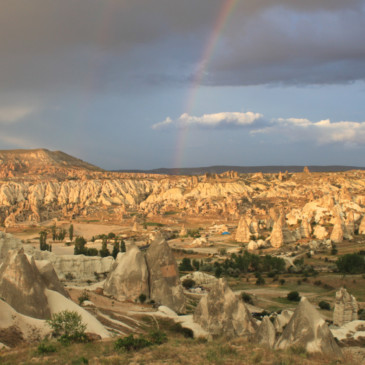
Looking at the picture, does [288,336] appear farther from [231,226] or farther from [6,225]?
[6,225]

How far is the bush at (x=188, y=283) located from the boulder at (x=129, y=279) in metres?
11.5

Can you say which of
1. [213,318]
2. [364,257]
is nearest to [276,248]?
[364,257]

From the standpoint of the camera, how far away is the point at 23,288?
64.3 feet

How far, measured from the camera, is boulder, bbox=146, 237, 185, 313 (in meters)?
28.2

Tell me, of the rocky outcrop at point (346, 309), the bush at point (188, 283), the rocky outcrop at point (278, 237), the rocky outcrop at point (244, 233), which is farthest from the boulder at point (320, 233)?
the rocky outcrop at point (346, 309)

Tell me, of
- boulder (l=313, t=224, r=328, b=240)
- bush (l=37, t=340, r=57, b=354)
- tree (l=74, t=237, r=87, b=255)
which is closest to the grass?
bush (l=37, t=340, r=57, b=354)

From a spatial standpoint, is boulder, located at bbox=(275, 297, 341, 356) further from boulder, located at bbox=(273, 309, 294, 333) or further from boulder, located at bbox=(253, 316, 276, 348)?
boulder, located at bbox=(273, 309, 294, 333)

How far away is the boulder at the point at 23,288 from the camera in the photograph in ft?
62.8

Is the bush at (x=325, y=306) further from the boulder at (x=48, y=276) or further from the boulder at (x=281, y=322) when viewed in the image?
the boulder at (x=48, y=276)

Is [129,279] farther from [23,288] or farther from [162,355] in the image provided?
[162,355]

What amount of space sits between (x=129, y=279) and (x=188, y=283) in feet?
40.4

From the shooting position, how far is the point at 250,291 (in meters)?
40.0

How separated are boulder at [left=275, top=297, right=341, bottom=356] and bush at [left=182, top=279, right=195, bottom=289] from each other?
22215 millimetres

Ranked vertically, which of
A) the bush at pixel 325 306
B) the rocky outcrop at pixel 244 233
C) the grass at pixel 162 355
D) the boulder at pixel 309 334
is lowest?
the rocky outcrop at pixel 244 233
